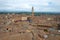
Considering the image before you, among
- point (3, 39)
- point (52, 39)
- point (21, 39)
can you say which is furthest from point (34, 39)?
point (3, 39)

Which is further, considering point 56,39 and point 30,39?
point 56,39

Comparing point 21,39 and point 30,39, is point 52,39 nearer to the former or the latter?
point 30,39

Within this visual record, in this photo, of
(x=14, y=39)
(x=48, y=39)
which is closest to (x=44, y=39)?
(x=48, y=39)

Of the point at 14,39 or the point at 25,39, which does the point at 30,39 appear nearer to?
the point at 25,39

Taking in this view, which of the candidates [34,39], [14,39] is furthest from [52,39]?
[14,39]

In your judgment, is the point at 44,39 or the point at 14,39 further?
the point at 44,39

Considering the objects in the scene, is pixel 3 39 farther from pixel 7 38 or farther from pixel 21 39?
pixel 21 39

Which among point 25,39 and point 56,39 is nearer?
point 25,39
